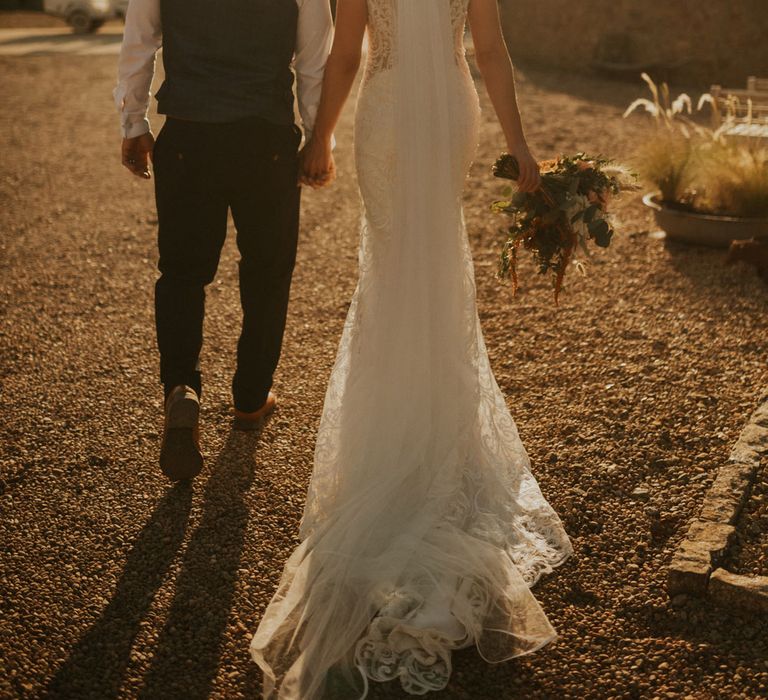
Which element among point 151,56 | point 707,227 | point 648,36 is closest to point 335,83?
point 151,56

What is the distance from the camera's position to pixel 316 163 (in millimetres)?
3707

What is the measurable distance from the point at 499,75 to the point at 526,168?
322 millimetres

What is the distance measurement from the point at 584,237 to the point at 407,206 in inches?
25.6

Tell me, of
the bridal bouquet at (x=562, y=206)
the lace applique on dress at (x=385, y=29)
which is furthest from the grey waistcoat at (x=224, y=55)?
the bridal bouquet at (x=562, y=206)

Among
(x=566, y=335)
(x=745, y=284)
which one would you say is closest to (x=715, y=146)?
(x=745, y=284)

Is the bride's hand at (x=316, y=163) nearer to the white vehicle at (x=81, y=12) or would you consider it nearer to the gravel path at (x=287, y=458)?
the gravel path at (x=287, y=458)

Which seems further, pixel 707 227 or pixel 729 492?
pixel 707 227

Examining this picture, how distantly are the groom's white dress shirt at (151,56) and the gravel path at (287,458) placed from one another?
→ 1.35 metres

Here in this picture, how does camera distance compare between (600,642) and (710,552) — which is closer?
(600,642)

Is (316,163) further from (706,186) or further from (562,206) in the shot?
(706,186)

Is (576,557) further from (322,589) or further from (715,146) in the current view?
(715,146)

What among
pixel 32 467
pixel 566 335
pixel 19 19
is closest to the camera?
pixel 32 467

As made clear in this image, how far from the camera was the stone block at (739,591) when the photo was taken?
288cm

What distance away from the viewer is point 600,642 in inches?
112
